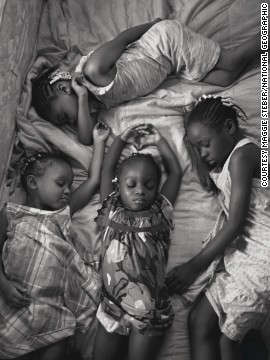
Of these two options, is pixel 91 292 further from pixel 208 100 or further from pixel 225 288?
pixel 208 100

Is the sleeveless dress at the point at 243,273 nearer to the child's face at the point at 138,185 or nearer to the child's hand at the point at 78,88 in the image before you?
the child's face at the point at 138,185

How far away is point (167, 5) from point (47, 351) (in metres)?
1.18

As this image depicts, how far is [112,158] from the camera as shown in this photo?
1.57m

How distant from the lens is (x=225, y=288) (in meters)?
1.39

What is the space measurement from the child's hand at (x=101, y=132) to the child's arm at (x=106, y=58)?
Answer: 12 cm

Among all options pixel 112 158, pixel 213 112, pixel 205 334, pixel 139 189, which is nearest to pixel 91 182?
pixel 112 158

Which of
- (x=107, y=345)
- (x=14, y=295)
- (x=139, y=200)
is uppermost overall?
(x=139, y=200)

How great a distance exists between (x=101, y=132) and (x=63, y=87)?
18cm

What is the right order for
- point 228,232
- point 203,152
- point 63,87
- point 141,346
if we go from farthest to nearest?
1. point 63,87
2. point 203,152
3. point 228,232
4. point 141,346

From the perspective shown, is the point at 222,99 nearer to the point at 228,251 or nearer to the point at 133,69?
the point at 133,69

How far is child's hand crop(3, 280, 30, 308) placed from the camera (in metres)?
1.34

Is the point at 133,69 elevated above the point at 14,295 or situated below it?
above

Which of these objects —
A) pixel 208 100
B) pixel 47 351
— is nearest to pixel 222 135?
pixel 208 100

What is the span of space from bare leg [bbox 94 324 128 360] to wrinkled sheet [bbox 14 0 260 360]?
0.05 m
